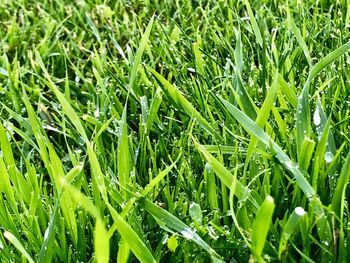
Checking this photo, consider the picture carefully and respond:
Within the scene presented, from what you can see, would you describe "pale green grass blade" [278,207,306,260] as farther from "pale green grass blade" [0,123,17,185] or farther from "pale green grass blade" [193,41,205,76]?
"pale green grass blade" [193,41,205,76]

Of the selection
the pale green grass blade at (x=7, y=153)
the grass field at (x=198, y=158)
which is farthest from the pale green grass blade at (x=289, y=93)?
the pale green grass blade at (x=7, y=153)

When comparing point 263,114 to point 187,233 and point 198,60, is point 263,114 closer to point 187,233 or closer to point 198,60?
point 187,233

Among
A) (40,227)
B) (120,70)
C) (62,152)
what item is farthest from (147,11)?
(40,227)

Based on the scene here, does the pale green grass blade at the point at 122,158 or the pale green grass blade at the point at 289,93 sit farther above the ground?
the pale green grass blade at the point at 289,93

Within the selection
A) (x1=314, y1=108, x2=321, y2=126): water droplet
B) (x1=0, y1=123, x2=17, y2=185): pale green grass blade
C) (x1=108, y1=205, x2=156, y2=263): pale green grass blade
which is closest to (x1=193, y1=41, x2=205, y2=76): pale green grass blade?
(x1=314, y1=108, x2=321, y2=126): water droplet

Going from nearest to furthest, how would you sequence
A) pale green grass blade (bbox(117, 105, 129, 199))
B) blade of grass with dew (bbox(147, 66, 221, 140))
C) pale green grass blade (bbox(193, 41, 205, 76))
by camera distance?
pale green grass blade (bbox(117, 105, 129, 199)) → blade of grass with dew (bbox(147, 66, 221, 140)) → pale green grass blade (bbox(193, 41, 205, 76))

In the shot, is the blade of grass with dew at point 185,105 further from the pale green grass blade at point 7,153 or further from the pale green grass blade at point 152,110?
the pale green grass blade at point 7,153

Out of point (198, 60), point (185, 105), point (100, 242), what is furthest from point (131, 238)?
point (198, 60)
